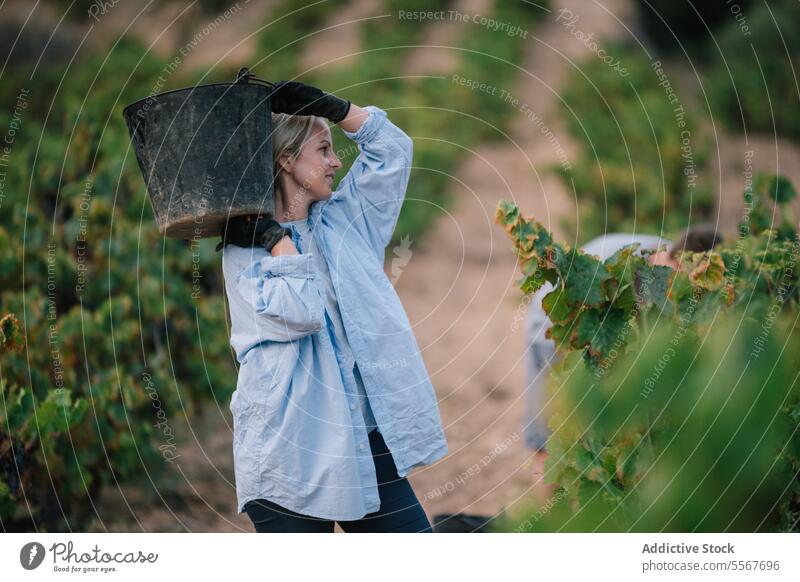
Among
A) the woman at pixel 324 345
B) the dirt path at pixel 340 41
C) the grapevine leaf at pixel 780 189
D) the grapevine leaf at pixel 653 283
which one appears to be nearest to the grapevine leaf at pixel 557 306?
the grapevine leaf at pixel 653 283

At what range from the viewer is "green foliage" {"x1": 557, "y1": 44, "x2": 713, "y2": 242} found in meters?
8.37

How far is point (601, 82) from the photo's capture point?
39.7 ft

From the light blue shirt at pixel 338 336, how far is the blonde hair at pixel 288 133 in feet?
0.59

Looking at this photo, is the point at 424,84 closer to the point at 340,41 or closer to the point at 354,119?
the point at 340,41

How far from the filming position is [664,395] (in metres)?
2.58

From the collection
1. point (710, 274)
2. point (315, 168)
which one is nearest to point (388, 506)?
point (315, 168)

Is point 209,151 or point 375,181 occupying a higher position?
point 209,151

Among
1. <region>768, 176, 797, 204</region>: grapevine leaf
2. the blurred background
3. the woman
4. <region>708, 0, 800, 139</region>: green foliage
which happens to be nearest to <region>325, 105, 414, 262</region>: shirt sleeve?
the woman

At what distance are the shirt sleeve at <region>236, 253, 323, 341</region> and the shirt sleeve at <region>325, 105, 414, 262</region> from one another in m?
0.30

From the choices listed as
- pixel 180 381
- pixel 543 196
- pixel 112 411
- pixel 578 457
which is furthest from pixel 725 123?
pixel 578 457

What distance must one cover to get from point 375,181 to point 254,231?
35 cm

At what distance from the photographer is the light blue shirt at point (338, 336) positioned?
256 cm

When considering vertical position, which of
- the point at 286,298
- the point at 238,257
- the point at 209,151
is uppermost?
the point at 209,151
